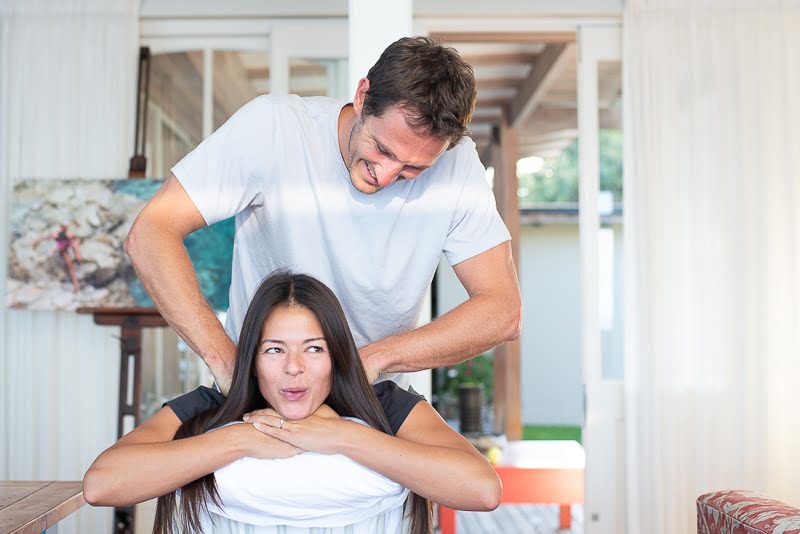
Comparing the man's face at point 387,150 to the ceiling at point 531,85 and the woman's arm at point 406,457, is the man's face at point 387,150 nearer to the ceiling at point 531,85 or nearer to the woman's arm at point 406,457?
the woman's arm at point 406,457

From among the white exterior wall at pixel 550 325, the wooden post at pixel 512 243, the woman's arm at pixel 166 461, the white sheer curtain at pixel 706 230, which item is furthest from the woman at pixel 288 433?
the white exterior wall at pixel 550 325

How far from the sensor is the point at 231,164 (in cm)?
178

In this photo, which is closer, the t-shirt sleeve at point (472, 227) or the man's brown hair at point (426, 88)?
the man's brown hair at point (426, 88)

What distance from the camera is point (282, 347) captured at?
170 centimetres

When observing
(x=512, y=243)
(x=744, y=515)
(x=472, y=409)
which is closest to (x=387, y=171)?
(x=744, y=515)

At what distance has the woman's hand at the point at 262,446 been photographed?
1.59m

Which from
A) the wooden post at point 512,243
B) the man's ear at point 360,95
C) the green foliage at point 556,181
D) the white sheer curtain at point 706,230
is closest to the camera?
the man's ear at point 360,95

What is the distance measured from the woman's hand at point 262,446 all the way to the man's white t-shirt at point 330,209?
37cm

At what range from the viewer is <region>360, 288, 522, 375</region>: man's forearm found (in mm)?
1730

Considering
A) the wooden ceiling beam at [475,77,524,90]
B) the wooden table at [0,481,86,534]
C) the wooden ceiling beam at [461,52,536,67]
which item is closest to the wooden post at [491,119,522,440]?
the wooden ceiling beam at [475,77,524,90]

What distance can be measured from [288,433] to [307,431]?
0.03 metres

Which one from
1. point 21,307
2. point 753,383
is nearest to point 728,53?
point 753,383

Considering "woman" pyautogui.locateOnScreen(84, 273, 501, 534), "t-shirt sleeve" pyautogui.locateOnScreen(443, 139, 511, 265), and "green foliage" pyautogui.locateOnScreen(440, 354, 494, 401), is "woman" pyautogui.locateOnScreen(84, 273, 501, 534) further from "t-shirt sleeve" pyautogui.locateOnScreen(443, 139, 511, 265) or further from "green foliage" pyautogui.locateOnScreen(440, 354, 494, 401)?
"green foliage" pyautogui.locateOnScreen(440, 354, 494, 401)

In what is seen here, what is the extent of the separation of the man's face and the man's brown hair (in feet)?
0.05
